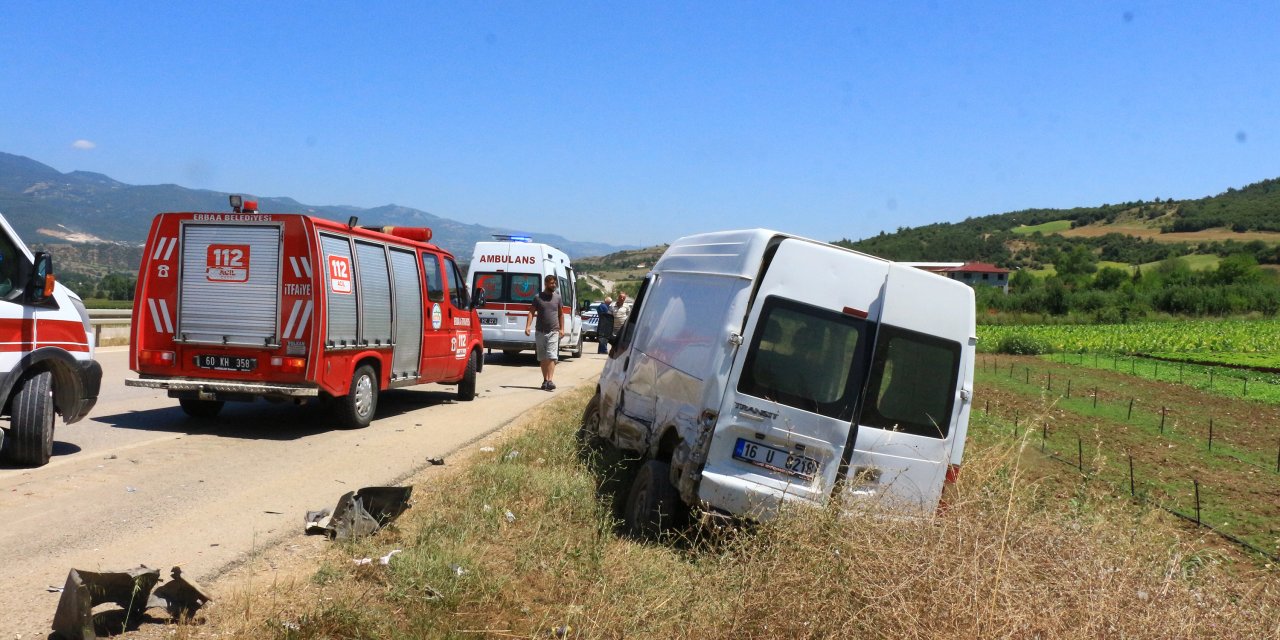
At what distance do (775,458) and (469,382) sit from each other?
387 inches

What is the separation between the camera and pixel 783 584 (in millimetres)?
4125

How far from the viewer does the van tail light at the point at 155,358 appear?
1055cm

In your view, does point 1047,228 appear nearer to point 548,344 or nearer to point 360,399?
point 548,344

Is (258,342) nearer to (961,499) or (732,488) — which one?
(732,488)

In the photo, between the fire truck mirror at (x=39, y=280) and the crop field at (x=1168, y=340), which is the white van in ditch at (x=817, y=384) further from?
the crop field at (x=1168, y=340)

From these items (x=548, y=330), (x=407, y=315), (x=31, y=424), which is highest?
(x=407, y=315)

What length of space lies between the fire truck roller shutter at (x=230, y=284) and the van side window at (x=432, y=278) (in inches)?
118

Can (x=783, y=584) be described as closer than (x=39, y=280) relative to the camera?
Yes

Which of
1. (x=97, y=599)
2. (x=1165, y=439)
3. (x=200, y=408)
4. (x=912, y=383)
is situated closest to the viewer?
(x=97, y=599)

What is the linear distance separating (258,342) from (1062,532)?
871 cm

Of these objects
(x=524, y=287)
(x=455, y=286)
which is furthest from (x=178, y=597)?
(x=524, y=287)

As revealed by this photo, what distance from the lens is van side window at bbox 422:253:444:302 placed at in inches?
529

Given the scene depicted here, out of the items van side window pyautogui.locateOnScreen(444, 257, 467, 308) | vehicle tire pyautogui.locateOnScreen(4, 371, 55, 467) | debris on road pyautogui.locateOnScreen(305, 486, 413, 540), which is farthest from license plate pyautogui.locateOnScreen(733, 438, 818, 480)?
van side window pyautogui.locateOnScreen(444, 257, 467, 308)

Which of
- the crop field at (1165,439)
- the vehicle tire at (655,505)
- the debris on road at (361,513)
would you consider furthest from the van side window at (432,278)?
the crop field at (1165,439)
